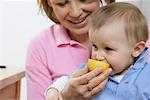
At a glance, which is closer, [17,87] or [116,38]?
[116,38]

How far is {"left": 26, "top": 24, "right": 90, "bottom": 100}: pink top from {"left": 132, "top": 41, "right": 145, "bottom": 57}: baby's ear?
333mm

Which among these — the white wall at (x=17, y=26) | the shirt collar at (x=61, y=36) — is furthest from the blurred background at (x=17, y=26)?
the shirt collar at (x=61, y=36)

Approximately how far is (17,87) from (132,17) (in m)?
0.98

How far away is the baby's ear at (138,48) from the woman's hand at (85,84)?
4.1 inches

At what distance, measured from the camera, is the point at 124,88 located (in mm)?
1106

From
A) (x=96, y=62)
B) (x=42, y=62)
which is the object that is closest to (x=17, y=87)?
(x=42, y=62)

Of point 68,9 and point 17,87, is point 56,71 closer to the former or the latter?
point 68,9

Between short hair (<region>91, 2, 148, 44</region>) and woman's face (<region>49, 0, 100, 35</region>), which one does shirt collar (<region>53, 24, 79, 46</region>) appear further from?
short hair (<region>91, 2, 148, 44</region>)

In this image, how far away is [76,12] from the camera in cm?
138

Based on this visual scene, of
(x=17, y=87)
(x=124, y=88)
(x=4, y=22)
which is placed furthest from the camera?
(x=4, y=22)

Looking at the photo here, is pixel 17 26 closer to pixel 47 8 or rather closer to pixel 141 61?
pixel 47 8

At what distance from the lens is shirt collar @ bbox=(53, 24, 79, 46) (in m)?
1.45

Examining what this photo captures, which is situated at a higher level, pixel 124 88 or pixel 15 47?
pixel 124 88

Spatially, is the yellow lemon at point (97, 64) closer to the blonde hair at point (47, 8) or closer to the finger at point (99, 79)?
the finger at point (99, 79)
